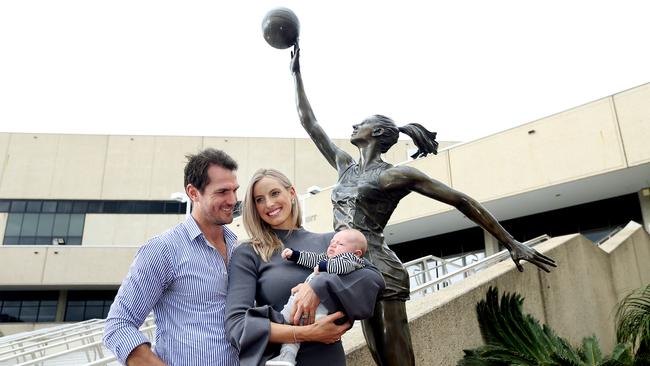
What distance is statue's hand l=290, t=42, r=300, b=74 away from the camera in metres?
4.58

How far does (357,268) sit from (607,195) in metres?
20.0

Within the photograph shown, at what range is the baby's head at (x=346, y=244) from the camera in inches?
94.3

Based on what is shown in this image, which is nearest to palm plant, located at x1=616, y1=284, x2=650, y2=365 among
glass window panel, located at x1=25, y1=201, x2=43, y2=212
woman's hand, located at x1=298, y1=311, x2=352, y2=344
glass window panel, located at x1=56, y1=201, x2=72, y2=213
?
woman's hand, located at x1=298, y1=311, x2=352, y2=344

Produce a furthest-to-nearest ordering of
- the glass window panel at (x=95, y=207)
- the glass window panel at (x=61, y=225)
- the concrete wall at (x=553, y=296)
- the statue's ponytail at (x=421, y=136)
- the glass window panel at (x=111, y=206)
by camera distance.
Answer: the glass window panel at (x=111, y=206) < the glass window panel at (x=95, y=207) < the glass window panel at (x=61, y=225) < the concrete wall at (x=553, y=296) < the statue's ponytail at (x=421, y=136)

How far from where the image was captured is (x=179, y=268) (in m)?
2.24

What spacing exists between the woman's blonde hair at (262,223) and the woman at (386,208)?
45.3 inches

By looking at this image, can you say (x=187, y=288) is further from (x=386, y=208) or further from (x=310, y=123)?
(x=310, y=123)

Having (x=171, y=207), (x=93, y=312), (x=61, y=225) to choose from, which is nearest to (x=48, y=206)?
(x=61, y=225)

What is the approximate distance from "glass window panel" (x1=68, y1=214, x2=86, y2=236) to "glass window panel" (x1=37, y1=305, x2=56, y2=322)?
17.0 ft

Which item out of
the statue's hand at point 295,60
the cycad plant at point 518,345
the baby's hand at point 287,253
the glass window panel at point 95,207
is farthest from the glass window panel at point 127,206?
the baby's hand at point 287,253

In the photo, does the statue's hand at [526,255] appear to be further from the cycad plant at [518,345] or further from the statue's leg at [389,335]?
the cycad plant at [518,345]

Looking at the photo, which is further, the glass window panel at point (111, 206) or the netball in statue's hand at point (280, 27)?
the glass window panel at point (111, 206)

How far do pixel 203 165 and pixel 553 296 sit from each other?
7.18 metres

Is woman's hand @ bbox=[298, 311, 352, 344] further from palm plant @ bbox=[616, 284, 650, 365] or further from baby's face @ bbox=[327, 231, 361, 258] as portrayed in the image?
palm plant @ bbox=[616, 284, 650, 365]
